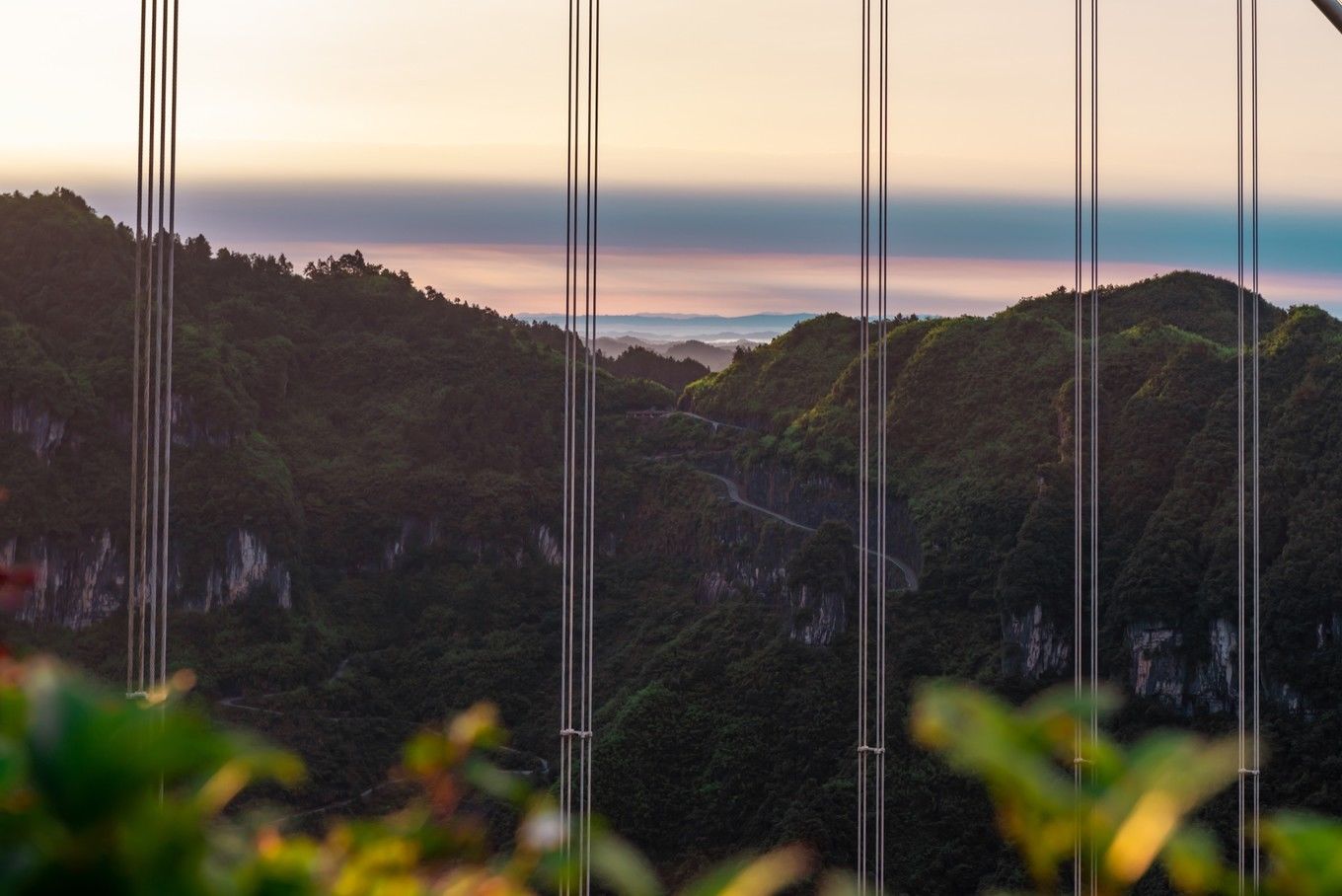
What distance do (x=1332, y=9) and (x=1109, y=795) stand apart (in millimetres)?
4401

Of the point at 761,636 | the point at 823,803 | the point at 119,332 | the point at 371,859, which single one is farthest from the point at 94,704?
the point at 119,332

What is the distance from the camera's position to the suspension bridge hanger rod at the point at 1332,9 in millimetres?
4387

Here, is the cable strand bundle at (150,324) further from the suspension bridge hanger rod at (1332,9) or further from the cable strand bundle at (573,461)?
the suspension bridge hanger rod at (1332,9)

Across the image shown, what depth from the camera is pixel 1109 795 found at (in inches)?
16.0

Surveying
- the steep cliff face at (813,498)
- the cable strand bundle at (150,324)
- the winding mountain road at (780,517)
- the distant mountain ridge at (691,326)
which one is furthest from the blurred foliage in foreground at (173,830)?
the distant mountain ridge at (691,326)

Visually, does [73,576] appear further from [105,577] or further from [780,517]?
A: [780,517]

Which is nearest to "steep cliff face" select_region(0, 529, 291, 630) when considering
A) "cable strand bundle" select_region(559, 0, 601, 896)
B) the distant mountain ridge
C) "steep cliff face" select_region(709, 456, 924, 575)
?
"cable strand bundle" select_region(559, 0, 601, 896)

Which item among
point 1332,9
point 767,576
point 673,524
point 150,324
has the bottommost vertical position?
point 767,576

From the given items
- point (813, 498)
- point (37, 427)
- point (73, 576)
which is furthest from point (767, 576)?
point (37, 427)

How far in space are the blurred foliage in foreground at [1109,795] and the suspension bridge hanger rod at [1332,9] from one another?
4321mm

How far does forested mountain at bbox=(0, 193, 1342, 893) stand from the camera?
54.8 ft

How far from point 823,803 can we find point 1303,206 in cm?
846

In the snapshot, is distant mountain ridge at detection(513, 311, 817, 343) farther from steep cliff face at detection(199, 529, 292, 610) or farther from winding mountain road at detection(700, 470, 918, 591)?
steep cliff face at detection(199, 529, 292, 610)

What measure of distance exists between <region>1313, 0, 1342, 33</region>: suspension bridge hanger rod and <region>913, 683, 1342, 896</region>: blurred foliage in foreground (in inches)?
170
